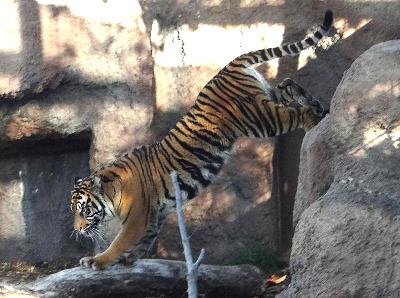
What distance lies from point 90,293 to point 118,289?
195 mm

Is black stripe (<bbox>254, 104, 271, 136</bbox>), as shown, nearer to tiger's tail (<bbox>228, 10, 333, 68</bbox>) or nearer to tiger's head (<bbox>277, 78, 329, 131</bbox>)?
tiger's head (<bbox>277, 78, 329, 131</bbox>)

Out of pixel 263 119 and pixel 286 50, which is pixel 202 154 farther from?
pixel 286 50

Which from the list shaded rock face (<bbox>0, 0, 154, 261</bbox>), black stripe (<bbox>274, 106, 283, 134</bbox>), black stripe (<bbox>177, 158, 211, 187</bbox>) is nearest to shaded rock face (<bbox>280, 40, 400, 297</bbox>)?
black stripe (<bbox>274, 106, 283, 134</bbox>)

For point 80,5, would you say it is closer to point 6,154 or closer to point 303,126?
point 6,154

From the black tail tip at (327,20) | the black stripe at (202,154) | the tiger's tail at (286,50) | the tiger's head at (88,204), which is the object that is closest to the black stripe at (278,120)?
the tiger's tail at (286,50)

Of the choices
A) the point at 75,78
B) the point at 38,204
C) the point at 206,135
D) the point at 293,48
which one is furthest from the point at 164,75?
the point at 38,204

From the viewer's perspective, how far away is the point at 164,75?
7008mm

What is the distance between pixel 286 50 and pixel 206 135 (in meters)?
0.88

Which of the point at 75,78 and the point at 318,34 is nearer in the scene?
the point at 318,34

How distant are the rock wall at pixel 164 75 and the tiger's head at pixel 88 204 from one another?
0.75 meters

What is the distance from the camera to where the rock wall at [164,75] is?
6676 mm

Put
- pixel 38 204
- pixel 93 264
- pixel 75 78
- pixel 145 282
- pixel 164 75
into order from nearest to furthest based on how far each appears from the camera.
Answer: pixel 145 282 < pixel 93 264 < pixel 75 78 < pixel 164 75 < pixel 38 204

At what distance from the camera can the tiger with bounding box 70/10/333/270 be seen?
6.25m

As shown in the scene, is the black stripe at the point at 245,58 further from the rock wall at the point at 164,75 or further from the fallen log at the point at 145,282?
the fallen log at the point at 145,282
